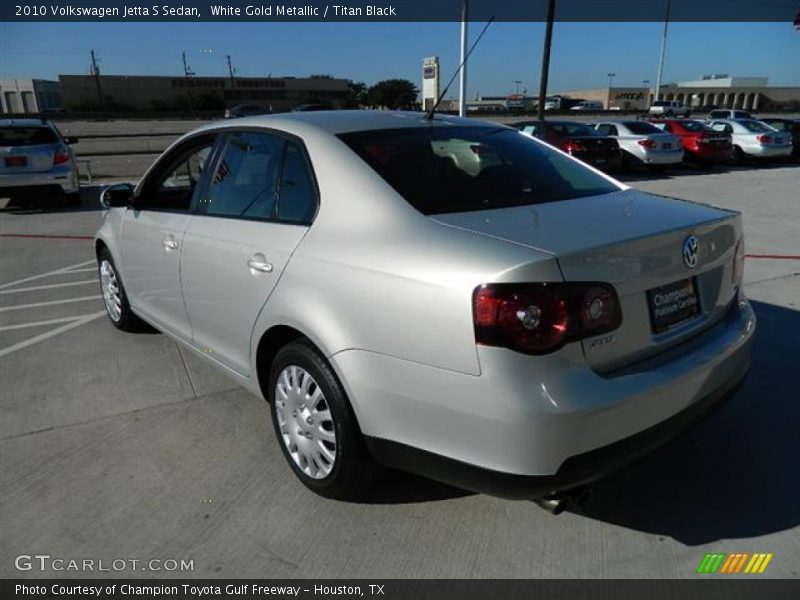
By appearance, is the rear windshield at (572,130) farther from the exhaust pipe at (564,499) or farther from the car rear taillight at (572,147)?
the exhaust pipe at (564,499)

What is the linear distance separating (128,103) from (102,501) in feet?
322

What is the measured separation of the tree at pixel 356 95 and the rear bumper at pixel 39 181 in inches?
2749

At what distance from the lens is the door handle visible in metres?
2.70

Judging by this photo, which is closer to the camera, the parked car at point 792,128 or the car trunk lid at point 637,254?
the car trunk lid at point 637,254

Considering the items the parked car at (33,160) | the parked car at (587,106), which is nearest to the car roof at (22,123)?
the parked car at (33,160)

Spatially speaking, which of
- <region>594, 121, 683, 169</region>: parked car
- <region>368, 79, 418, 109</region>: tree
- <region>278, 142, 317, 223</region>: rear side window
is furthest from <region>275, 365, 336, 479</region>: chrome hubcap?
<region>368, 79, 418, 109</region>: tree

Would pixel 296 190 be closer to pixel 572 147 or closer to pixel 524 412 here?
pixel 524 412

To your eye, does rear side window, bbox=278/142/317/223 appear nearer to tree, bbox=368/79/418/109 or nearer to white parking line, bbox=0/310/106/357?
white parking line, bbox=0/310/106/357

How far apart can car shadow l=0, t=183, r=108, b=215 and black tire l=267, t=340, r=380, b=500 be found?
33.7 feet

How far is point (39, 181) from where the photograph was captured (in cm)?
1072

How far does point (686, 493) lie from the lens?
2.71 meters

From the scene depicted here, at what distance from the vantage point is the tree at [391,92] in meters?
75.8

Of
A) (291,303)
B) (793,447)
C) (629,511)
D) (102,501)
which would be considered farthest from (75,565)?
(793,447)

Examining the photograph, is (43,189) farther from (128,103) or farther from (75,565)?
(128,103)
